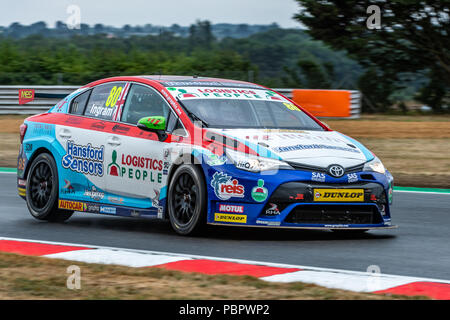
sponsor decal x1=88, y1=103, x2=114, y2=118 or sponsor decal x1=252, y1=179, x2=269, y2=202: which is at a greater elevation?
sponsor decal x1=88, y1=103, x2=114, y2=118

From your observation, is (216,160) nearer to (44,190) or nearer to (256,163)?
(256,163)

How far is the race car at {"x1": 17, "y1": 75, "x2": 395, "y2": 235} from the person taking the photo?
859 centimetres

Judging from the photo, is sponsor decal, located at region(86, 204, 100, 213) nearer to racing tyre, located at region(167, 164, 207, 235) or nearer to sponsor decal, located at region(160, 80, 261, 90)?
racing tyre, located at region(167, 164, 207, 235)

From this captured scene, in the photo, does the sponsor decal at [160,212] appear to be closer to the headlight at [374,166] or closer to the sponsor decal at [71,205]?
the sponsor decal at [71,205]

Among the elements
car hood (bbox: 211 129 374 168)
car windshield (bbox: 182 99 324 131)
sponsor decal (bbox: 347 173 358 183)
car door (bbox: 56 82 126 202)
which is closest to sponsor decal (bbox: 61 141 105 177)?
car door (bbox: 56 82 126 202)

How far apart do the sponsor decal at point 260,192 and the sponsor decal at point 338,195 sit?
0.46m

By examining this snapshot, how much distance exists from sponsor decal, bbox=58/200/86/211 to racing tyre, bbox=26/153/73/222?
3.2 inches

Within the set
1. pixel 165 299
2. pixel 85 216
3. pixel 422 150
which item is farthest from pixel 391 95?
pixel 165 299

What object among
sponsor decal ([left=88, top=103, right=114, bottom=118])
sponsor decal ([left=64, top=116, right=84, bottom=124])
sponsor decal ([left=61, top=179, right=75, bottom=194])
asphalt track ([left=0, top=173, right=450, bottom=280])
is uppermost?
sponsor decal ([left=88, top=103, right=114, bottom=118])

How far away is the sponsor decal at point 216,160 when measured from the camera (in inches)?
340

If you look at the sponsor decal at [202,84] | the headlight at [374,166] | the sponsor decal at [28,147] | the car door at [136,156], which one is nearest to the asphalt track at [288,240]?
the car door at [136,156]

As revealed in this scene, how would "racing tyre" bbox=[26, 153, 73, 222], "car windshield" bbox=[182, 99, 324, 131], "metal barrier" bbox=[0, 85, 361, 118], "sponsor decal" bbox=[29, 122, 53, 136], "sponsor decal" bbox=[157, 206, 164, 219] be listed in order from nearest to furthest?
"sponsor decal" bbox=[157, 206, 164, 219], "car windshield" bbox=[182, 99, 324, 131], "racing tyre" bbox=[26, 153, 73, 222], "sponsor decal" bbox=[29, 122, 53, 136], "metal barrier" bbox=[0, 85, 361, 118]

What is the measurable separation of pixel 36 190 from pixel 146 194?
1.83 metres

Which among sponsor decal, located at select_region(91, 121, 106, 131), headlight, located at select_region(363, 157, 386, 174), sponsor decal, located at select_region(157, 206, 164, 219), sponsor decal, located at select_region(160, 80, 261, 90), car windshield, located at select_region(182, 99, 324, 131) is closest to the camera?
headlight, located at select_region(363, 157, 386, 174)
